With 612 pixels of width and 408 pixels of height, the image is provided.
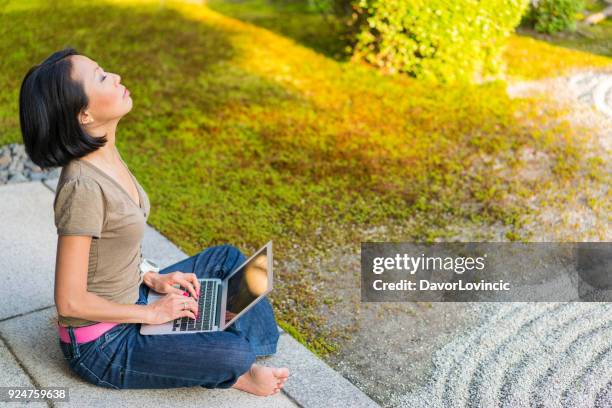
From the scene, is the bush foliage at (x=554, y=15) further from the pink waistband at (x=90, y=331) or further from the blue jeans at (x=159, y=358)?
the pink waistband at (x=90, y=331)

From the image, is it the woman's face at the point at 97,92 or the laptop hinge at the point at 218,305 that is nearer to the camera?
the woman's face at the point at 97,92

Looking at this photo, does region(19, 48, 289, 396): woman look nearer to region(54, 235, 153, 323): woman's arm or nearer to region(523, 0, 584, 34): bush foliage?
region(54, 235, 153, 323): woman's arm

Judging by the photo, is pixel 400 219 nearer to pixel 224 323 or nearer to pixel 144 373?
pixel 224 323

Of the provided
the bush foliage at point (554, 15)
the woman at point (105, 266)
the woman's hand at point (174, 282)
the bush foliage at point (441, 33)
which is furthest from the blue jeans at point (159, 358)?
the bush foliage at point (554, 15)

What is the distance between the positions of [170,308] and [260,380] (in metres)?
0.47

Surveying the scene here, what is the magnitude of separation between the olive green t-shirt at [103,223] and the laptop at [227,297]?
0.70 feet

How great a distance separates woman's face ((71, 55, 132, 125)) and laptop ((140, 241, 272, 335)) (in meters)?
0.84

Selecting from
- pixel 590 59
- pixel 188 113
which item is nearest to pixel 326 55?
pixel 188 113

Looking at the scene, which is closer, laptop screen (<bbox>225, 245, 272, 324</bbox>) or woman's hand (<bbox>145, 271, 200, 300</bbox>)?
laptop screen (<bbox>225, 245, 272, 324</bbox>)

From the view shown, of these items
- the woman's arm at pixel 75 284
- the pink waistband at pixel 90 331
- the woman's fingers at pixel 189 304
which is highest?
the woman's arm at pixel 75 284

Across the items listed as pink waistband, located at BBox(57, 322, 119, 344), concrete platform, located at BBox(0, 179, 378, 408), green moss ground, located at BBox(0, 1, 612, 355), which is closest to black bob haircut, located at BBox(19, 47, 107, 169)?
pink waistband, located at BBox(57, 322, 119, 344)

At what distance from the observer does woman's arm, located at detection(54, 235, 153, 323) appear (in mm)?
2383

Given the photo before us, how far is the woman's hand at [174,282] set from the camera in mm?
2961

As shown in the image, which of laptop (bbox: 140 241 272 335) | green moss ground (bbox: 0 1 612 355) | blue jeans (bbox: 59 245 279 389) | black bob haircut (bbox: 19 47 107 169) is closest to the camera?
black bob haircut (bbox: 19 47 107 169)
